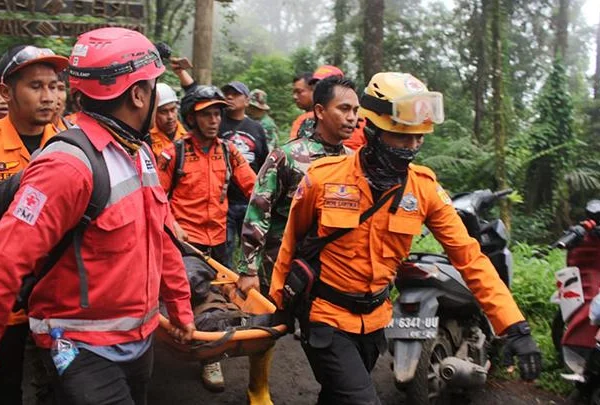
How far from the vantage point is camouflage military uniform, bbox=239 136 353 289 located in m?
3.91

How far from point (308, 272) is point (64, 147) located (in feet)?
4.48

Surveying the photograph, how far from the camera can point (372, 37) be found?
12117mm

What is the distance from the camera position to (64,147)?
216 cm

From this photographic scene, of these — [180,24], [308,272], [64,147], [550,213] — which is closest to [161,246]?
[64,147]

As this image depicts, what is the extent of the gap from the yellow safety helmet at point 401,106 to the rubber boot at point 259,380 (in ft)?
6.15

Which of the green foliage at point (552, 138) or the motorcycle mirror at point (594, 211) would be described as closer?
the motorcycle mirror at point (594, 211)

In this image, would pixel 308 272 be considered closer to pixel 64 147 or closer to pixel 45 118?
pixel 64 147

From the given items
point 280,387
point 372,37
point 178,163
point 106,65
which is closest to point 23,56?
point 106,65

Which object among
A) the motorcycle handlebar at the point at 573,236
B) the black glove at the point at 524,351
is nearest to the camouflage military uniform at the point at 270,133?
the motorcycle handlebar at the point at 573,236

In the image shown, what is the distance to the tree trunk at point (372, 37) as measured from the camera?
1205 cm

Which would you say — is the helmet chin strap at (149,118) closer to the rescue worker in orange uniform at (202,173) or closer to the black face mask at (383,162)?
the black face mask at (383,162)

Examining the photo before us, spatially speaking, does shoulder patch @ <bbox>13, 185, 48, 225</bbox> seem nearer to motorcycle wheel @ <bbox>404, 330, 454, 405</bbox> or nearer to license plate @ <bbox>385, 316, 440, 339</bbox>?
license plate @ <bbox>385, 316, 440, 339</bbox>

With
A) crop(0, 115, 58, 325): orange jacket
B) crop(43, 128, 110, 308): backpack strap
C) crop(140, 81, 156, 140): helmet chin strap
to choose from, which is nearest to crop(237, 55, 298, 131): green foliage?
crop(0, 115, 58, 325): orange jacket

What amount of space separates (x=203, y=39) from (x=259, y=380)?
5.80 m
